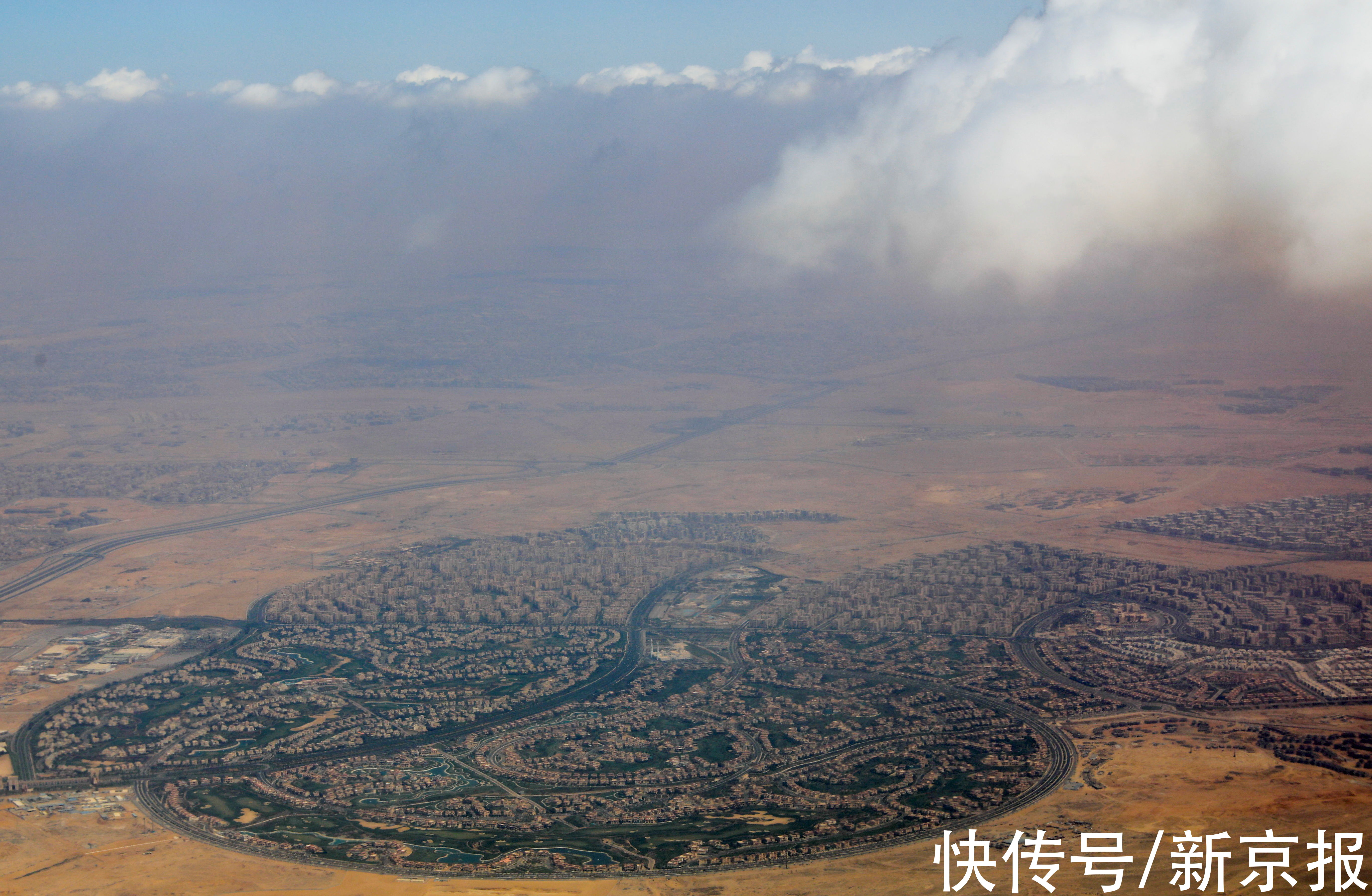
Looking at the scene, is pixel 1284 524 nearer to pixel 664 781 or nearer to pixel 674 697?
pixel 674 697

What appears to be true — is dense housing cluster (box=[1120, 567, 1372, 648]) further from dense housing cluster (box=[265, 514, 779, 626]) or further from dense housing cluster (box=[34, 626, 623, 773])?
dense housing cluster (box=[34, 626, 623, 773])

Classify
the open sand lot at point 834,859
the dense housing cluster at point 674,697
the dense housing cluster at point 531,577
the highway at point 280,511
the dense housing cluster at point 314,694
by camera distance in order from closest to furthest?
1. the open sand lot at point 834,859
2. the dense housing cluster at point 674,697
3. the dense housing cluster at point 314,694
4. the dense housing cluster at point 531,577
5. the highway at point 280,511

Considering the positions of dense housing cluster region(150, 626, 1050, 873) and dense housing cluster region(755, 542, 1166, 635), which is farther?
dense housing cluster region(755, 542, 1166, 635)

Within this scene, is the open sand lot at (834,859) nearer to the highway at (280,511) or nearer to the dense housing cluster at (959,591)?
the dense housing cluster at (959,591)

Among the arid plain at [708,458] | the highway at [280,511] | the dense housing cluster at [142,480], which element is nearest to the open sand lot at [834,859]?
the arid plain at [708,458]

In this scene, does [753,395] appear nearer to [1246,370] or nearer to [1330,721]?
[1246,370]

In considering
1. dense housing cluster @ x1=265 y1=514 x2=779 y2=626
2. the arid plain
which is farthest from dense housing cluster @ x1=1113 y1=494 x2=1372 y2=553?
dense housing cluster @ x1=265 y1=514 x2=779 y2=626
